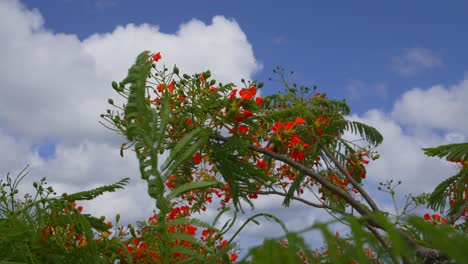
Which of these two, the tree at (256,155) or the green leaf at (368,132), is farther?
the green leaf at (368,132)

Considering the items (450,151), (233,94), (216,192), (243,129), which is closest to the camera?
(233,94)

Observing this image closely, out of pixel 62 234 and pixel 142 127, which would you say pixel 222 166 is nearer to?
pixel 62 234

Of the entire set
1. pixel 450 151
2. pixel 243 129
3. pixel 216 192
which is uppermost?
pixel 216 192

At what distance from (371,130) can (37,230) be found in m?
6.97

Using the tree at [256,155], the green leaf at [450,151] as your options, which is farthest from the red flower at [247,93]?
the green leaf at [450,151]

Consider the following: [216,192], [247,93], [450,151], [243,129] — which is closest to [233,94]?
[247,93]

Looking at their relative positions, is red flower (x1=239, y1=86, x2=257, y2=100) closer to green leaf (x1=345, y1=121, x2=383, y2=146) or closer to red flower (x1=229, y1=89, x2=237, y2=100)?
red flower (x1=229, y1=89, x2=237, y2=100)

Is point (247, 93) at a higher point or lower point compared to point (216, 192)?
lower

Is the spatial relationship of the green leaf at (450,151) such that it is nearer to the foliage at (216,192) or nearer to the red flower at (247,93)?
the foliage at (216,192)

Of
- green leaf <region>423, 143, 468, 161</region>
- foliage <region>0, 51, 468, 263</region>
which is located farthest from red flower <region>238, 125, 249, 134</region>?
green leaf <region>423, 143, 468, 161</region>

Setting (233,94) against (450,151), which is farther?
(450,151)

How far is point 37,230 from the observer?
102 centimetres

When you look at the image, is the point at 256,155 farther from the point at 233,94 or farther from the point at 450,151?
the point at 450,151

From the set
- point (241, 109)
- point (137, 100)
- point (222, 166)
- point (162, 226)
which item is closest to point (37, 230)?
point (162, 226)
